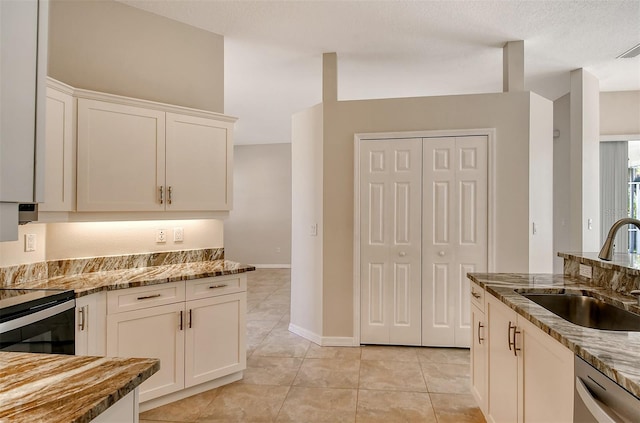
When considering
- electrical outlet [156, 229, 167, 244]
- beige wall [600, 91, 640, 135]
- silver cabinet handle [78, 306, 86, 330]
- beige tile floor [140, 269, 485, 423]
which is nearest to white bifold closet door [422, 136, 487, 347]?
beige tile floor [140, 269, 485, 423]

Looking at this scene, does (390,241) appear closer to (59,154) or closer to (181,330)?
(181,330)

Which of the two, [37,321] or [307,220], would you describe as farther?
[307,220]

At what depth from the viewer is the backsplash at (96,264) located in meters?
2.23

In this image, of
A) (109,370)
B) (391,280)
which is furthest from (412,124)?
(109,370)

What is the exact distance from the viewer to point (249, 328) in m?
4.14

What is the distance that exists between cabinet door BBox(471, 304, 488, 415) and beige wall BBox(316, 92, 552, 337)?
1267 millimetres

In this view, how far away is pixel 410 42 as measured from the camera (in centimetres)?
345

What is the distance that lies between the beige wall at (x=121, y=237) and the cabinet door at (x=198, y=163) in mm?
307

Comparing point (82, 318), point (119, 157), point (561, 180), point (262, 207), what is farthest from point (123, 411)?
point (262, 207)

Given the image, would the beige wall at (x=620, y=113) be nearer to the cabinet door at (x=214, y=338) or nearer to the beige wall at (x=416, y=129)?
the beige wall at (x=416, y=129)

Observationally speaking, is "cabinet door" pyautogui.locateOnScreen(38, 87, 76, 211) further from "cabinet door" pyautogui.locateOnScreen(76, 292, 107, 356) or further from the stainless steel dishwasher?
the stainless steel dishwasher

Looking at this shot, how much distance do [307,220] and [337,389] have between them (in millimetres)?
1710

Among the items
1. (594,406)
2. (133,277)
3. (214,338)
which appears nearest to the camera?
(594,406)

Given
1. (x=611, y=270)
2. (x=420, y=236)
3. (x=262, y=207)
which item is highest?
(x=262, y=207)
